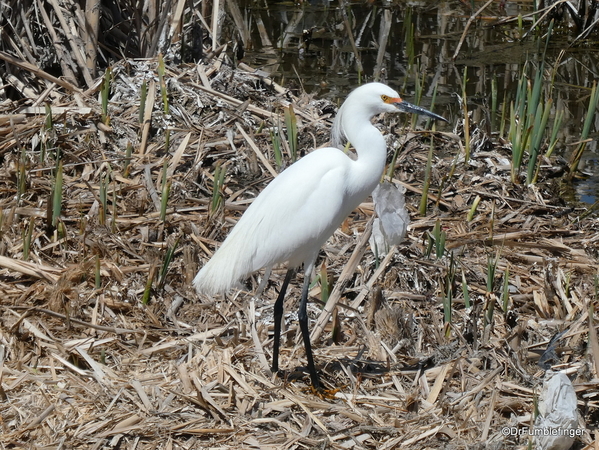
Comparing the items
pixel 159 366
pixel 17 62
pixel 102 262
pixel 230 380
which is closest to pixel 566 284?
pixel 230 380

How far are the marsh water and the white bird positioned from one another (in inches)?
94.4

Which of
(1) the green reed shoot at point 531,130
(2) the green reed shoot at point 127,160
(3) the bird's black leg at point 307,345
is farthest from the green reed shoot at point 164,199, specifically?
(1) the green reed shoot at point 531,130

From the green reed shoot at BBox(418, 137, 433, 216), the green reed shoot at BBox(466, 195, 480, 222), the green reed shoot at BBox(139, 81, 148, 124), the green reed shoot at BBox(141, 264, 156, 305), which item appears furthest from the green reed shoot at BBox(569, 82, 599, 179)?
the green reed shoot at BBox(141, 264, 156, 305)

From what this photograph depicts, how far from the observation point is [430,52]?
27.3 feet

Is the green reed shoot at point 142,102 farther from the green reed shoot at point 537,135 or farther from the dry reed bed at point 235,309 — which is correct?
the green reed shoot at point 537,135

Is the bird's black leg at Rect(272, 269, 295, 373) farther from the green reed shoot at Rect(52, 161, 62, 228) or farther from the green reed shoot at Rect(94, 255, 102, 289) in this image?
the green reed shoot at Rect(52, 161, 62, 228)

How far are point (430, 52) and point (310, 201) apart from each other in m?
5.39

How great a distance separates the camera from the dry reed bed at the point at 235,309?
10.5 ft

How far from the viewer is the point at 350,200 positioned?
3.54m

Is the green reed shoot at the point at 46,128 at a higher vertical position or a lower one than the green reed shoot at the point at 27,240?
higher

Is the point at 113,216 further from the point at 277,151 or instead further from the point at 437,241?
the point at 437,241

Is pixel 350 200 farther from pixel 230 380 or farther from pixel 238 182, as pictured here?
pixel 238 182

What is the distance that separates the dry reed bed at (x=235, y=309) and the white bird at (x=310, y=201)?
0.37m

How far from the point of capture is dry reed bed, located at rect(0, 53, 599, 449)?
3.21 meters
